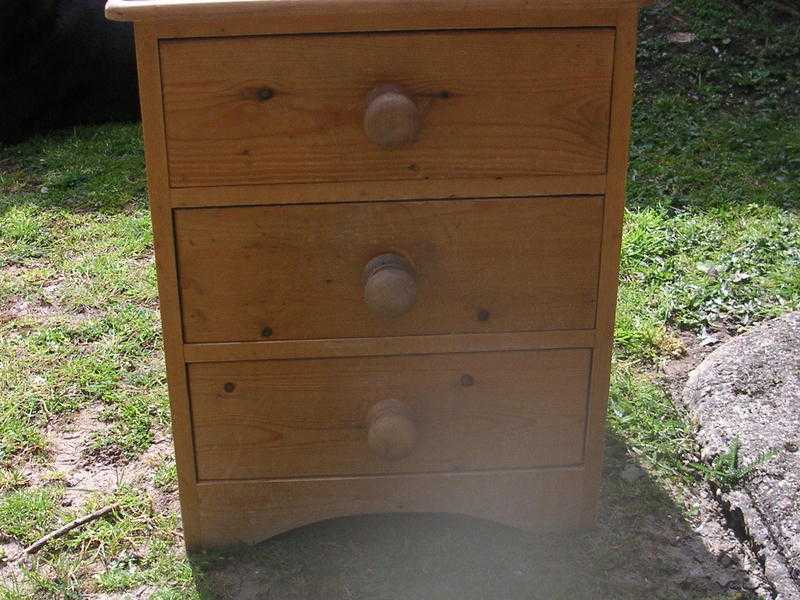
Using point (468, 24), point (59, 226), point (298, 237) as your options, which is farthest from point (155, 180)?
point (59, 226)

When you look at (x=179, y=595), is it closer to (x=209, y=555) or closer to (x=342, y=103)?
(x=209, y=555)

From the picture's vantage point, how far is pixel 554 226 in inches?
72.4

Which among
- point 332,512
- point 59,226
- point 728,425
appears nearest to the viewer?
point 332,512

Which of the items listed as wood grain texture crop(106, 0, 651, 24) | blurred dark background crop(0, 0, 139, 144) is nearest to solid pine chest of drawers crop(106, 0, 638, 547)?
wood grain texture crop(106, 0, 651, 24)

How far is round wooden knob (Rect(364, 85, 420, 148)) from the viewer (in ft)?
5.36

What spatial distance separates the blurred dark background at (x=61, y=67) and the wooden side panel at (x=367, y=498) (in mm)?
3535

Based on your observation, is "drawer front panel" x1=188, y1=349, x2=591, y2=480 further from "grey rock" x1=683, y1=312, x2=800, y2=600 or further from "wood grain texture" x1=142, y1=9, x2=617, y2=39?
"wood grain texture" x1=142, y1=9, x2=617, y2=39

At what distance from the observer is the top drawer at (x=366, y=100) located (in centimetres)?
168

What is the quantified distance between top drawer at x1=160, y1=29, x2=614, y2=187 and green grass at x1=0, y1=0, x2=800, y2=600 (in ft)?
2.97

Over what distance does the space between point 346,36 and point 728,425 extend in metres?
1.38

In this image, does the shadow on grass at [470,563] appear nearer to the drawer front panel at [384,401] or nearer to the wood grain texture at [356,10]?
the drawer front panel at [384,401]

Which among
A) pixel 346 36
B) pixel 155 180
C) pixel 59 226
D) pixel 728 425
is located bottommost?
pixel 728 425

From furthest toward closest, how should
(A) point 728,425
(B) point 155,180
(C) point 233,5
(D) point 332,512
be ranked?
(A) point 728,425 < (D) point 332,512 < (B) point 155,180 < (C) point 233,5

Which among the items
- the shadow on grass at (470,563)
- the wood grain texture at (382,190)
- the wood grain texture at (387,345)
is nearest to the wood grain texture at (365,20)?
the wood grain texture at (382,190)
